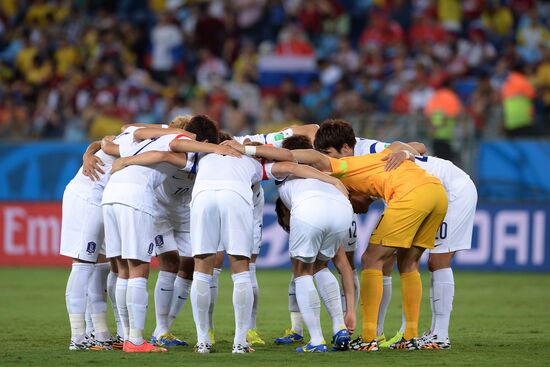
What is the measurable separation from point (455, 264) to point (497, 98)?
3473 mm

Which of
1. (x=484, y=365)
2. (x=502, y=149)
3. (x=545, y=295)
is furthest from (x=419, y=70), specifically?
(x=484, y=365)

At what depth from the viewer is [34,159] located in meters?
19.5

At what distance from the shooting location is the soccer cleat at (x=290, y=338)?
409 inches

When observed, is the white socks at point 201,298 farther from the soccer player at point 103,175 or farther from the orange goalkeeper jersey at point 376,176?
the orange goalkeeper jersey at point 376,176

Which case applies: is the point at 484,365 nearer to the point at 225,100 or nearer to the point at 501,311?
the point at 501,311

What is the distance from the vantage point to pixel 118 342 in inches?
396

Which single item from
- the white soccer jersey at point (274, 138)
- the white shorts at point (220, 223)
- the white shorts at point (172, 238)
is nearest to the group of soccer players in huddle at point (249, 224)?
the white shorts at point (220, 223)

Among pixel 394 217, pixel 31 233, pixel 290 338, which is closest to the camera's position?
pixel 394 217

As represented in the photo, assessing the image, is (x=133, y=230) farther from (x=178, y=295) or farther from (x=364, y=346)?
(x=364, y=346)

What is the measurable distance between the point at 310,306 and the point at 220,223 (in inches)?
41.9

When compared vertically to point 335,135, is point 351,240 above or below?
below

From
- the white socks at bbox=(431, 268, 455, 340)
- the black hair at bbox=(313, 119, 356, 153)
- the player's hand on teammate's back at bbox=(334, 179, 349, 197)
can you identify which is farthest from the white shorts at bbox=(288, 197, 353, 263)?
the white socks at bbox=(431, 268, 455, 340)

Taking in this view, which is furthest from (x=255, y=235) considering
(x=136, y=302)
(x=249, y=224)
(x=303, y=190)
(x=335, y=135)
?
(x=136, y=302)

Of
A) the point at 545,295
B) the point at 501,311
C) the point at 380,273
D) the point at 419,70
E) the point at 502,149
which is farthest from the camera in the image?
the point at 419,70
